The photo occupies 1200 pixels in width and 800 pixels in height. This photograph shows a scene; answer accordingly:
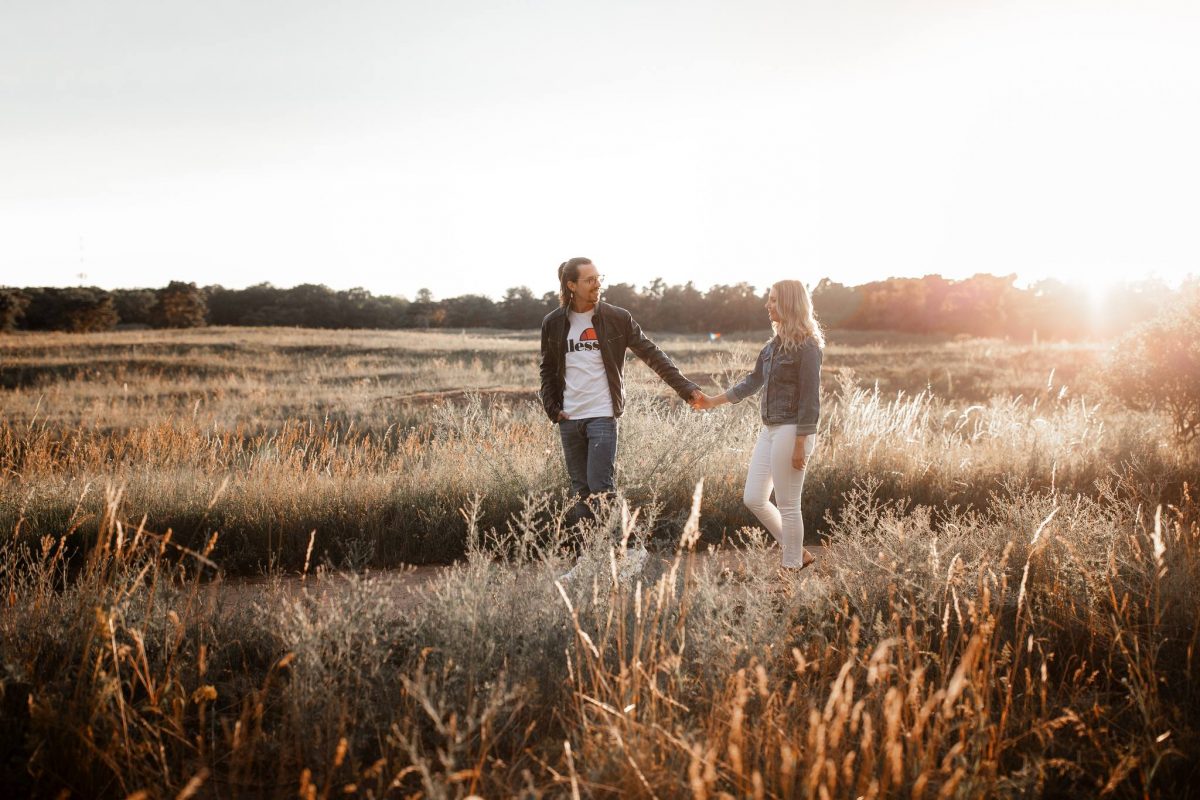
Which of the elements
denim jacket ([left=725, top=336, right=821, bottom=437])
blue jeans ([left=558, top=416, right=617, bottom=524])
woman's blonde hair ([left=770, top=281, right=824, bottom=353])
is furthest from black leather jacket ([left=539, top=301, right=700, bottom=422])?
woman's blonde hair ([left=770, top=281, right=824, bottom=353])

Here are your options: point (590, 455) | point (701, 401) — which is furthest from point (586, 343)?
point (701, 401)

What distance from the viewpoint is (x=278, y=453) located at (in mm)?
7125

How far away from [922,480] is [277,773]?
22.1ft

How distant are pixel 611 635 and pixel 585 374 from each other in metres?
2.25

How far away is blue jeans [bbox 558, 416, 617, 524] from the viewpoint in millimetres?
5066

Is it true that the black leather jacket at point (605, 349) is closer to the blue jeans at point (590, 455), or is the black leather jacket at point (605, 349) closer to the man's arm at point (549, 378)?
the man's arm at point (549, 378)

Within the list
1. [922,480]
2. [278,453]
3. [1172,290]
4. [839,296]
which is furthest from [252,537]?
[839,296]

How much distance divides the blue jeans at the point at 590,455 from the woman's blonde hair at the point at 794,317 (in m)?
1.31

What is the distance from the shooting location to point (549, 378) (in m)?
5.36

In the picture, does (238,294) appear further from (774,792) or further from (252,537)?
(774,792)

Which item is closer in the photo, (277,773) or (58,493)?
(277,773)

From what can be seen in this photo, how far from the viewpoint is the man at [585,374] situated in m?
5.12

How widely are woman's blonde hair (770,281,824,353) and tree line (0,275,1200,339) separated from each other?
55.1m

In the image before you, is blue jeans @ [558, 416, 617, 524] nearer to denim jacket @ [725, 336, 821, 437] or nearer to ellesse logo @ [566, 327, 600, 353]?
ellesse logo @ [566, 327, 600, 353]
